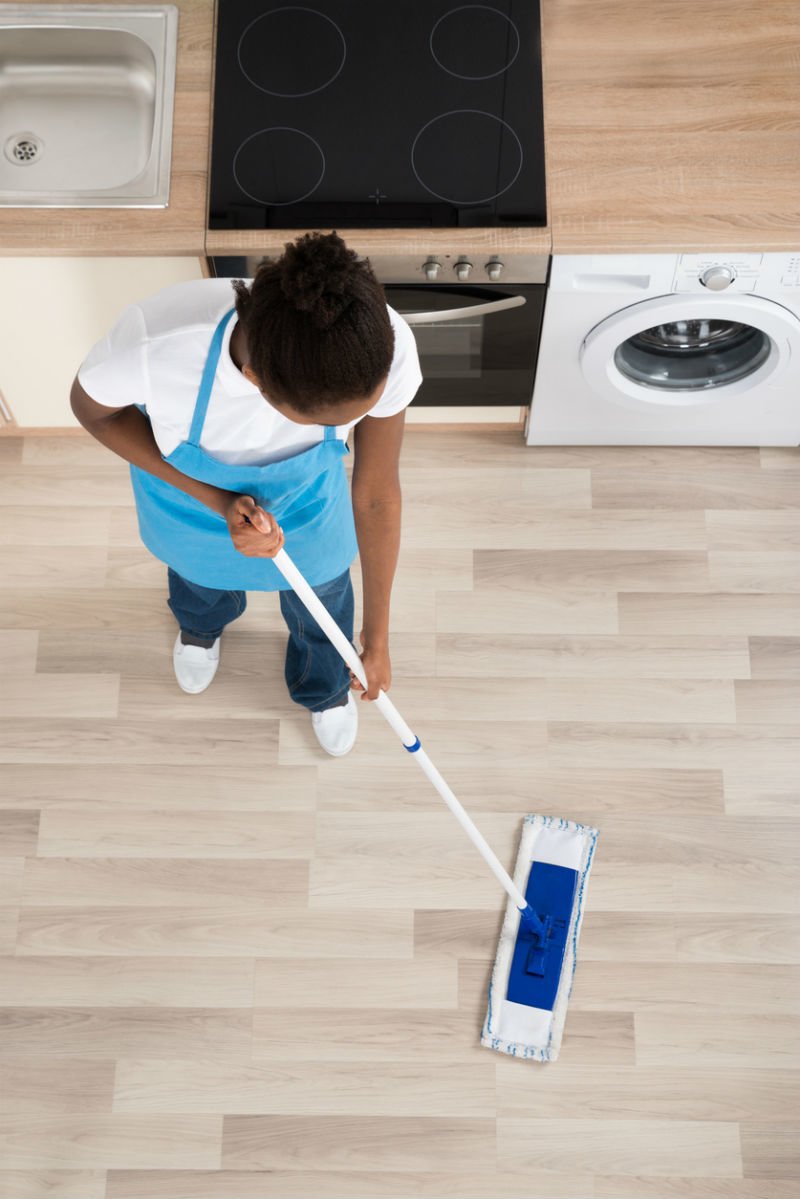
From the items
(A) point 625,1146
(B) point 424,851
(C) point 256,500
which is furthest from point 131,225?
(A) point 625,1146

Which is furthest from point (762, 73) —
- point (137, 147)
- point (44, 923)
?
point (44, 923)

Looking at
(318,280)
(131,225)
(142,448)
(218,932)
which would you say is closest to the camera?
(318,280)

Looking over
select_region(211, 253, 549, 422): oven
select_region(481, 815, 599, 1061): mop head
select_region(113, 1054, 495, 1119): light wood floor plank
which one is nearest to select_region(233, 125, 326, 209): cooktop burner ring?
select_region(211, 253, 549, 422): oven

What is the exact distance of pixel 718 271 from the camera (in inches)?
75.6

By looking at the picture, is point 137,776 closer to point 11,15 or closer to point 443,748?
point 443,748

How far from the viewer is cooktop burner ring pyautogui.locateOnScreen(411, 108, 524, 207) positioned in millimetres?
1912

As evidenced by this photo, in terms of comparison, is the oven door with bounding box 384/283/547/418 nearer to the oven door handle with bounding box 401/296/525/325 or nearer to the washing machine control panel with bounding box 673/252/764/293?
the oven door handle with bounding box 401/296/525/325

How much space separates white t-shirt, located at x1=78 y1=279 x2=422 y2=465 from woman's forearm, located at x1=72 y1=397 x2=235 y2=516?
0.07 meters

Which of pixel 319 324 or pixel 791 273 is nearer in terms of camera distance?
pixel 319 324

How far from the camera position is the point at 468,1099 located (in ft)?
6.59

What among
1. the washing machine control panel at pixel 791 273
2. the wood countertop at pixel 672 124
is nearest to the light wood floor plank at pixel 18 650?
the wood countertop at pixel 672 124

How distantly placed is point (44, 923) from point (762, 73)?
2.04 meters

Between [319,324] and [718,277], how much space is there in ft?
3.72

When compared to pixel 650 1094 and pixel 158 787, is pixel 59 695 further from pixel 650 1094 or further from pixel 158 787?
pixel 650 1094
